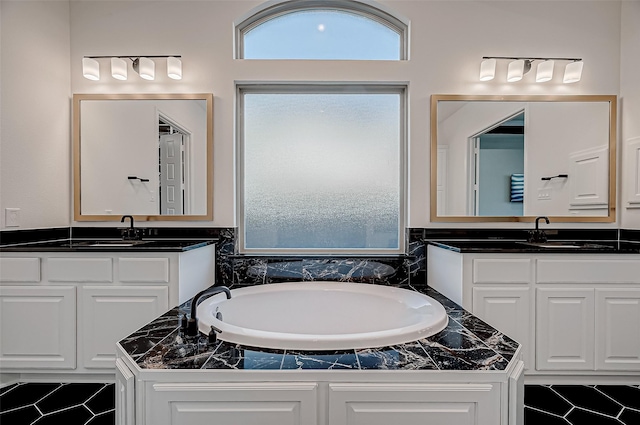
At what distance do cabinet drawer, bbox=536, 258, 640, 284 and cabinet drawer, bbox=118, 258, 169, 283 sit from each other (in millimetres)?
2266

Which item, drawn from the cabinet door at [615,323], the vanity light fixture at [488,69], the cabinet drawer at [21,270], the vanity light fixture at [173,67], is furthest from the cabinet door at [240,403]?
the vanity light fixture at [488,69]

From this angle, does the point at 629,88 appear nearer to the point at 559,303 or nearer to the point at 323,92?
the point at 559,303

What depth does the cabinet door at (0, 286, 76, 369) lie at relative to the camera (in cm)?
206

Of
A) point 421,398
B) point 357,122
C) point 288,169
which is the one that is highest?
point 357,122

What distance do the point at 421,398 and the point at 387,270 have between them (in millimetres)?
1483

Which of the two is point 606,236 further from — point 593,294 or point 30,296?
point 30,296

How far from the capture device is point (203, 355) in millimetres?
1189

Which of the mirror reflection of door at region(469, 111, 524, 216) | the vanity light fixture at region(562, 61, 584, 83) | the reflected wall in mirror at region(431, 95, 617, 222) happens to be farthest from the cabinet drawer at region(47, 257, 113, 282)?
the vanity light fixture at region(562, 61, 584, 83)

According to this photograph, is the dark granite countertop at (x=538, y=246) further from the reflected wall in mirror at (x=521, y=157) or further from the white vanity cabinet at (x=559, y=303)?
the reflected wall in mirror at (x=521, y=157)

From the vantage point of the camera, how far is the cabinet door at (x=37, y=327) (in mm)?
2059

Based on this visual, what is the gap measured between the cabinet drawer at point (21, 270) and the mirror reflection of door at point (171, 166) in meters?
0.82

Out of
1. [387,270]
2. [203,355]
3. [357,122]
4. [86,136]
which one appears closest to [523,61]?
[357,122]

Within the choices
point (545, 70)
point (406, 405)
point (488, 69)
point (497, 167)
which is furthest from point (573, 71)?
point (406, 405)

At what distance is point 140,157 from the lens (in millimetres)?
2607
